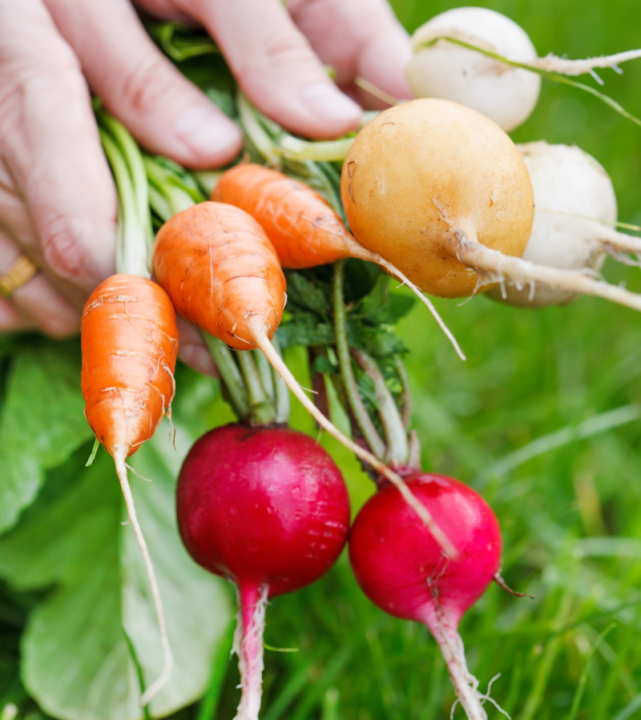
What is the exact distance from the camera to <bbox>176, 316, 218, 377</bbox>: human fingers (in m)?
1.09

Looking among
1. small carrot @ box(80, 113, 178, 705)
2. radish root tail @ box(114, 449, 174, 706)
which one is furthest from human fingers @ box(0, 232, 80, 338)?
radish root tail @ box(114, 449, 174, 706)

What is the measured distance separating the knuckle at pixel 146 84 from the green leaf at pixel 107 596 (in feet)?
2.48

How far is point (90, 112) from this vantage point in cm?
118

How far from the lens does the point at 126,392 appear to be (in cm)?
81

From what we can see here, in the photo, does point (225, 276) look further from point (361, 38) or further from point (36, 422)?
point (361, 38)

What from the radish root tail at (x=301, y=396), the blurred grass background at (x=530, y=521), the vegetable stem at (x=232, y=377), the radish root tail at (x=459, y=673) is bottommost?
the blurred grass background at (x=530, y=521)

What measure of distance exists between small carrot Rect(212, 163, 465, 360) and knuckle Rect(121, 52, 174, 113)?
0.28m

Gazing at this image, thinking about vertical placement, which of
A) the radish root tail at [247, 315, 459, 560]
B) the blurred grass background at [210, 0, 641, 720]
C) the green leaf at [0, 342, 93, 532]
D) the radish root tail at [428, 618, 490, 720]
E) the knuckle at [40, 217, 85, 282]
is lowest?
the blurred grass background at [210, 0, 641, 720]

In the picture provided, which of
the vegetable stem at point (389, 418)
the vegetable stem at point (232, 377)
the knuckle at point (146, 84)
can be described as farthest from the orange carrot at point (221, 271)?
the knuckle at point (146, 84)

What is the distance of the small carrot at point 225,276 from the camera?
837mm

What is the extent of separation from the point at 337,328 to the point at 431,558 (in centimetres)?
38

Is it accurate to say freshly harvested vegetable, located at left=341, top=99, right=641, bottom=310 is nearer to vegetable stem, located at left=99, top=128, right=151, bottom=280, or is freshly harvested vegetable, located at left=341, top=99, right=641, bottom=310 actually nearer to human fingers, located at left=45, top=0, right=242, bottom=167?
vegetable stem, located at left=99, top=128, right=151, bottom=280

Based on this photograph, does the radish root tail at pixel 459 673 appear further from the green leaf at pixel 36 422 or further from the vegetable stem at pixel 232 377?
the green leaf at pixel 36 422

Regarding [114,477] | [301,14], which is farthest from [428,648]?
[301,14]
